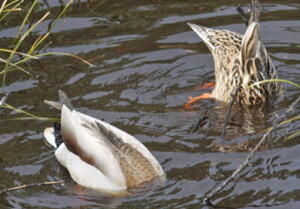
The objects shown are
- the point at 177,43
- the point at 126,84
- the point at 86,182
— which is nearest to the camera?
the point at 86,182

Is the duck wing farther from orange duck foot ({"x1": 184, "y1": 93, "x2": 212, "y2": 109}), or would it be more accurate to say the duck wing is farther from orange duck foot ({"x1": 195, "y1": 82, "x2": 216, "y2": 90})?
orange duck foot ({"x1": 195, "y1": 82, "x2": 216, "y2": 90})

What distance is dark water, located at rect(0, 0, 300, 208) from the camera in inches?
283

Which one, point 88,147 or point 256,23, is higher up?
point 256,23

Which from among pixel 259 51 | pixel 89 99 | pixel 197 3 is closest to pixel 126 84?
pixel 89 99

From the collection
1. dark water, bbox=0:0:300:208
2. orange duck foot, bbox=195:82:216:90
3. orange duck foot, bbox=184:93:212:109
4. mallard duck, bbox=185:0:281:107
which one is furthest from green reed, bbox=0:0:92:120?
mallard duck, bbox=185:0:281:107

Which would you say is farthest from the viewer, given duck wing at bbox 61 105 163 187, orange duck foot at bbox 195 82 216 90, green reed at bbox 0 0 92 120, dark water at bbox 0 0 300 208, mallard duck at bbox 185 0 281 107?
orange duck foot at bbox 195 82 216 90

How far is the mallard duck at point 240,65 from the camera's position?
874 cm

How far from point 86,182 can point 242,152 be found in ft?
4.32

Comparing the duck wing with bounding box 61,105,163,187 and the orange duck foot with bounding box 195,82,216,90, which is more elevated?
the duck wing with bounding box 61,105,163,187

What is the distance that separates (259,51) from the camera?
345 inches

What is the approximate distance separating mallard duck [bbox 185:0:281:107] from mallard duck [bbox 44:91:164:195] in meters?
1.46

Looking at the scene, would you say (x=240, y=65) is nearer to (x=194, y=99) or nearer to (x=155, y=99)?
(x=194, y=99)

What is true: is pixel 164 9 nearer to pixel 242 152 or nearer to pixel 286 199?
pixel 242 152

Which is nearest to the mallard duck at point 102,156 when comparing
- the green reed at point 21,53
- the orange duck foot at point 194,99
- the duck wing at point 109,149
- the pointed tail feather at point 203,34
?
the duck wing at point 109,149
